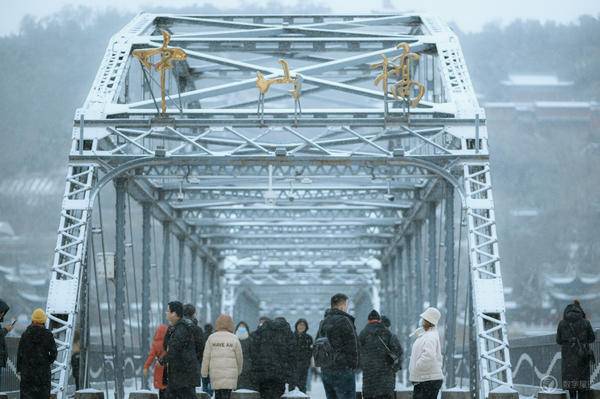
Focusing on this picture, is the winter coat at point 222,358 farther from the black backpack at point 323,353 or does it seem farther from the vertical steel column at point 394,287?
the vertical steel column at point 394,287

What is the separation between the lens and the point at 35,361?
1461cm

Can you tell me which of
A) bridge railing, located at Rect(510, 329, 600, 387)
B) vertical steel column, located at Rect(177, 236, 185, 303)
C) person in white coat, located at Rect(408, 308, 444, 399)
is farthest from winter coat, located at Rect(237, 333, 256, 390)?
vertical steel column, located at Rect(177, 236, 185, 303)

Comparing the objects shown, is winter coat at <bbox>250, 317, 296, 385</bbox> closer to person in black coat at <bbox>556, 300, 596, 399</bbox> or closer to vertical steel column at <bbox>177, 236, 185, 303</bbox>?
person in black coat at <bbox>556, 300, 596, 399</bbox>

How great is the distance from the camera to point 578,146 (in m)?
136

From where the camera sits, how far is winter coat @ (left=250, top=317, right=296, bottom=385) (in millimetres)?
16141

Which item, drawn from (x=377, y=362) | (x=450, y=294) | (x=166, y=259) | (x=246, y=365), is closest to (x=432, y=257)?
(x=450, y=294)

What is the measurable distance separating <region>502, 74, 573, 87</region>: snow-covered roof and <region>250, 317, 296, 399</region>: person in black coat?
13012 centimetres

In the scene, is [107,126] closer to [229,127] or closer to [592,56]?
[229,127]

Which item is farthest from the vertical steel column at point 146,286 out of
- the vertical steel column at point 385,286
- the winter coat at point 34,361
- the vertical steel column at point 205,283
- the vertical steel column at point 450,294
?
the vertical steel column at point 385,286

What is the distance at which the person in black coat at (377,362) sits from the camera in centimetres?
1345

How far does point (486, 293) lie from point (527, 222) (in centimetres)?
10417

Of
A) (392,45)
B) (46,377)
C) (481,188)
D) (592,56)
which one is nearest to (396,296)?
(392,45)

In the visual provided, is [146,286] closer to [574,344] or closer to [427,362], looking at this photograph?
[574,344]

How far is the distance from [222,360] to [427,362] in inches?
114
